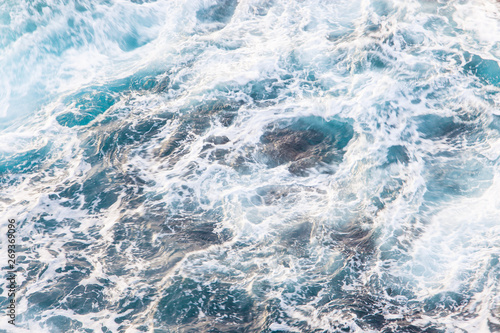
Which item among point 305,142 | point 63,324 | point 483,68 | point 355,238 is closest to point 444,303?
point 355,238

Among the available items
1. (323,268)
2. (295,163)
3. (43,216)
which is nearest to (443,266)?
(323,268)

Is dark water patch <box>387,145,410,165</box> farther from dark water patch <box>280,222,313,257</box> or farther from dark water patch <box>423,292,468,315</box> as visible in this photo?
dark water patch <box>423,292,468,315</box>

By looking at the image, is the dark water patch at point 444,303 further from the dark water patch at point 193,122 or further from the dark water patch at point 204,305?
the dark water patch at point 193,122

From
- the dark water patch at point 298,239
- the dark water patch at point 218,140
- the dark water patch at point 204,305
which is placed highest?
the dark water patch at point 218,140

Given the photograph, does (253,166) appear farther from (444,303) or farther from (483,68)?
(483,68)

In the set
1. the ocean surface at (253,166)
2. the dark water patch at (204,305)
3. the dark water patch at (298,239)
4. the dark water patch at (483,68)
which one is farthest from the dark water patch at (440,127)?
the dark water patch at (204,305)

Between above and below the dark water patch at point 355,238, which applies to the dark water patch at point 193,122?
Result: above

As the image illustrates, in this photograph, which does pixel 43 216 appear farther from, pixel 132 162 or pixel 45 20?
pixel 45 20

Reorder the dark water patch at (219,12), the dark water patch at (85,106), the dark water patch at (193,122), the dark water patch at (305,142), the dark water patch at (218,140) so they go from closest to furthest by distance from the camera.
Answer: the dark water patch at (305,142) → the dark water patch at (193,122) → the dark water patch at (218,140) → the dark water patch at (85,106) → the dark water patch at (219,12)
